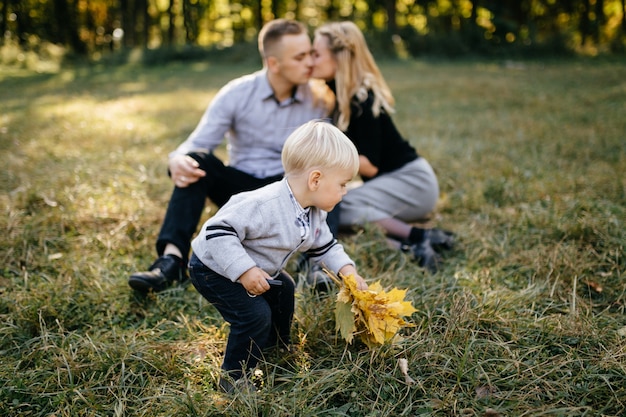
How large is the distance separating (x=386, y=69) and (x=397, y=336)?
15.1 metres

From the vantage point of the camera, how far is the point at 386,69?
16203 millimetres

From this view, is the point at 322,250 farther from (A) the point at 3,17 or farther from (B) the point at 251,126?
(A) the point at 3,17

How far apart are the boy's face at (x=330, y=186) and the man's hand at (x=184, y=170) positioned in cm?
118

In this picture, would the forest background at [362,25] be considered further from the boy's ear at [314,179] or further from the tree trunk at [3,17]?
the boy's ear at [314,179]

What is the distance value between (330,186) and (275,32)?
5.96ft

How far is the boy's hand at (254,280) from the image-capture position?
1872 millimetres

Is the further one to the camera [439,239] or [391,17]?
[391,17]

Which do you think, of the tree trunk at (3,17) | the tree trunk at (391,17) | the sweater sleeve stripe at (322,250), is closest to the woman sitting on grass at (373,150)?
the sweater sleeve stripe at (322,250)

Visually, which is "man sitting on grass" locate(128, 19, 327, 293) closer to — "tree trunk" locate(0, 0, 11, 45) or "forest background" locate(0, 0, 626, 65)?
"forest background" locate(0, 0, 626, 65)

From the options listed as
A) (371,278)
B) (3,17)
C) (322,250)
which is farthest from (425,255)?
(3,17)

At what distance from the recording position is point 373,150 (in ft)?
11.5

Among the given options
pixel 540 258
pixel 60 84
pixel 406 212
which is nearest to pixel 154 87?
pixel 60 84

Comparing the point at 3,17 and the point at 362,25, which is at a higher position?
the point at 3,17

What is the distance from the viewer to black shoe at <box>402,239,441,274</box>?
→ 3018 millimetres
